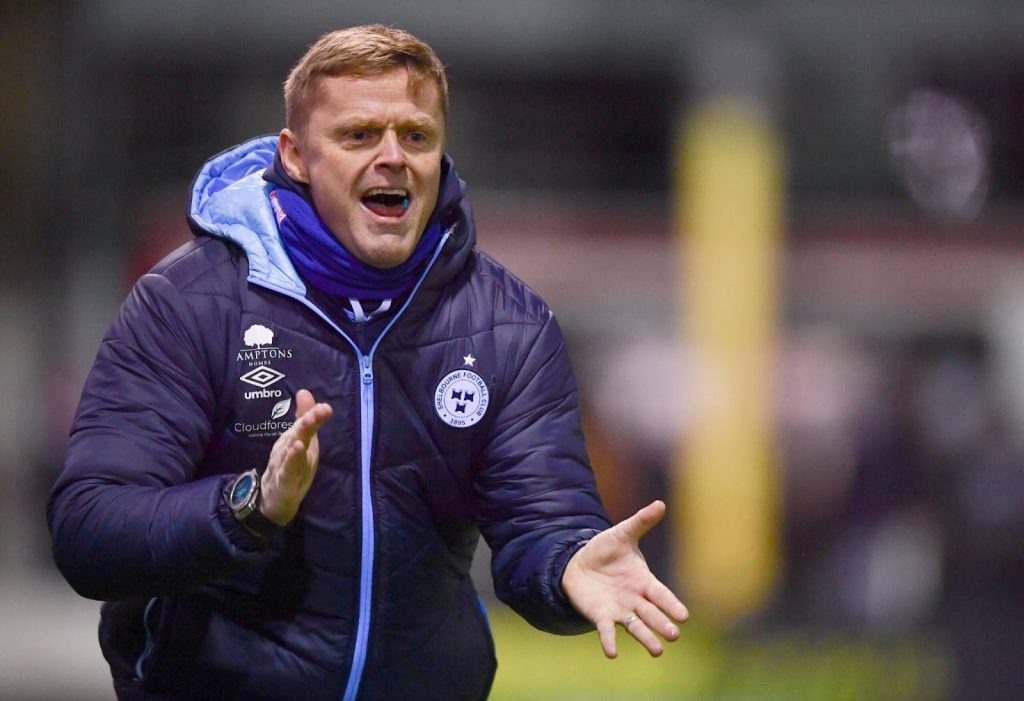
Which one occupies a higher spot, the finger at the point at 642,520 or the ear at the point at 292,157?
the ear at the point at 292,157

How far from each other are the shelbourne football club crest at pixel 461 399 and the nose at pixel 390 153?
17.9 inches

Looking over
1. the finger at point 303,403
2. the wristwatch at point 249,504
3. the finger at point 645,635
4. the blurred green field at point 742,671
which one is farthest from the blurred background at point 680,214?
the finger at point 303,403

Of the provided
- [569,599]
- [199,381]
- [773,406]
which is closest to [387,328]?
[199,381]

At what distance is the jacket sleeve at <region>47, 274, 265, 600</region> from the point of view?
3127 mm

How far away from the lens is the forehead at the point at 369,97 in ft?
11.3

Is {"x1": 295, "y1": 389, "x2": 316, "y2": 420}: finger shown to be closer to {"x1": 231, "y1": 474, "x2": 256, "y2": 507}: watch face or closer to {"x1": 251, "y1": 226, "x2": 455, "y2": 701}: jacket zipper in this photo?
{"x1": 231, "y1": 474, "x2": 256, "y2": 507}: watch face

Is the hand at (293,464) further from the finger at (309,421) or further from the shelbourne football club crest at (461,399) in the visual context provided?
the shelbourne football club crest at (461,399)

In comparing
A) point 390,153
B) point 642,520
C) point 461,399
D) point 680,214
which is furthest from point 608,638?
point 680,214

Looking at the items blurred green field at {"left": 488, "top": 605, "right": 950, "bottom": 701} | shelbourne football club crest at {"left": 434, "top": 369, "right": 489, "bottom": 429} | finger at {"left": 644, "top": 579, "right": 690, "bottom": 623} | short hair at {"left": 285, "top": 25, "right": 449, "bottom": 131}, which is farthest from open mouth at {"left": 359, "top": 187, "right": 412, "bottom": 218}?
blurred green field at {"left": 488, "top": 605, "right": 950, "bottom": 701}

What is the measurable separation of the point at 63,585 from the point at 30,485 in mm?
1673

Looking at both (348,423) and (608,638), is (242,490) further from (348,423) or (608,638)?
(608,638)

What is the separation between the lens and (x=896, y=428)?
1283 centimetres

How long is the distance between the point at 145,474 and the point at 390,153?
2.66 ft

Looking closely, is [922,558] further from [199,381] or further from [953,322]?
[199,381]
